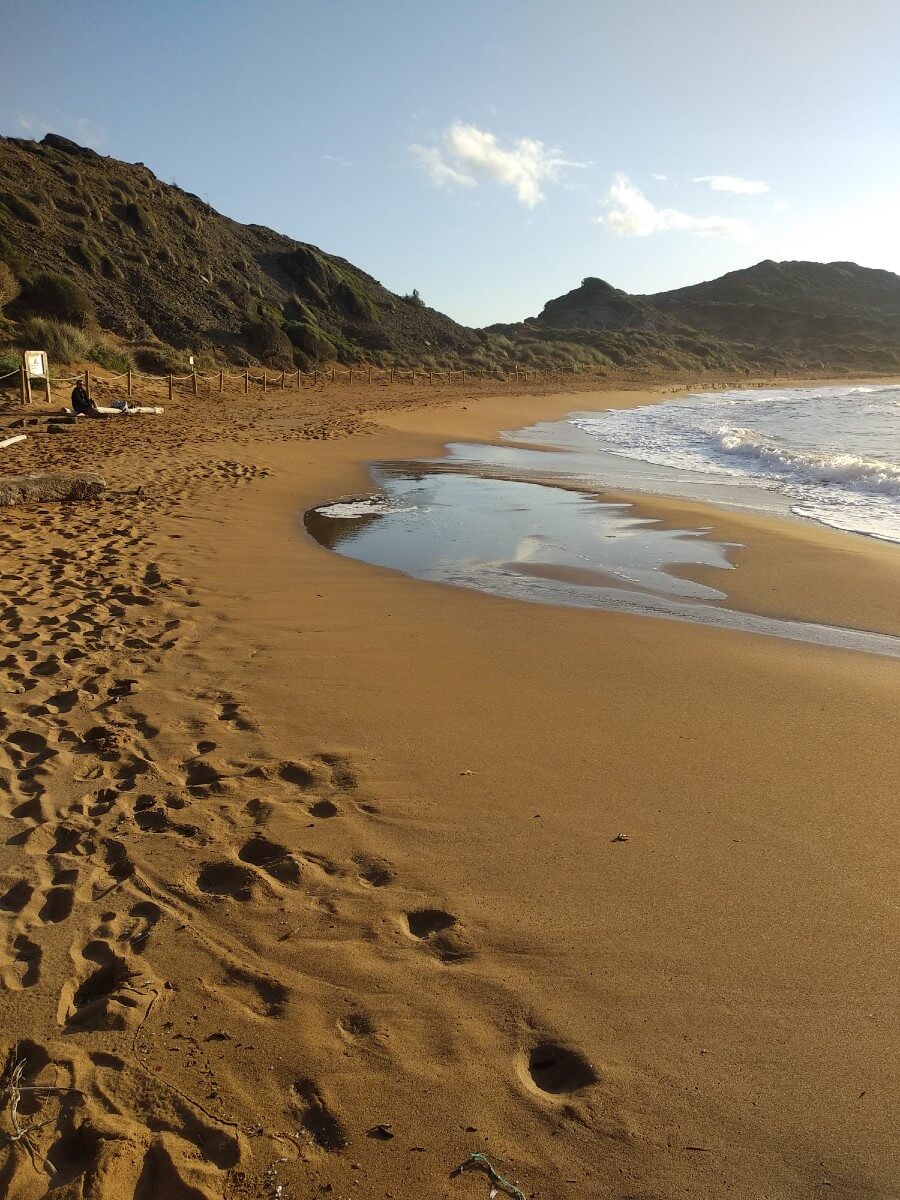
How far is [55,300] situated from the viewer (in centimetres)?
2883

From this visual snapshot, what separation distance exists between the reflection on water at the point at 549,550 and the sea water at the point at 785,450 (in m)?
2.88

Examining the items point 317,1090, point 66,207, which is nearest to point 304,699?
point 317,1090

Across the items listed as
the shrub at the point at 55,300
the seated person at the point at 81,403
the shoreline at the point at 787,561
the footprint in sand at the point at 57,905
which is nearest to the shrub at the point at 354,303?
the shrub at the point at 55,300

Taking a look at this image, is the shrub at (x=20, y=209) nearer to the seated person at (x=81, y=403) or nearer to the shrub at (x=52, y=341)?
the shrub at (x=52, y=341)

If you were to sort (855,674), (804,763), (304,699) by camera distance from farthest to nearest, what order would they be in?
(855,674)
(304,699)
(804,763)

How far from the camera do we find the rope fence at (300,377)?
21.9 meters

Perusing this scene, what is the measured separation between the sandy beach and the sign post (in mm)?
13333

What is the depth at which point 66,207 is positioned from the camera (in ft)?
126

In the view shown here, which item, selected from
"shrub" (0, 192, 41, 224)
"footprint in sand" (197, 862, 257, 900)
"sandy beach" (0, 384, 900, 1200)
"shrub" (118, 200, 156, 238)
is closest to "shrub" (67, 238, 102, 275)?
"shrub" (0, 192, 41, 224)

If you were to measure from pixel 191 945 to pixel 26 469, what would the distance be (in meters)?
11.1

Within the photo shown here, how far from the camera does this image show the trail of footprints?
2.09m

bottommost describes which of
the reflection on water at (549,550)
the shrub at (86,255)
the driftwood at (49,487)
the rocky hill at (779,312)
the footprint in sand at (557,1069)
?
the footprint in sand at (557,1069)

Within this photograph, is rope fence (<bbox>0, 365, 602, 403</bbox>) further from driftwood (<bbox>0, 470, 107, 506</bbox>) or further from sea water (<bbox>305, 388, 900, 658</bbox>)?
sea water (<bbox>305, 388, 900, 658</bbox>)

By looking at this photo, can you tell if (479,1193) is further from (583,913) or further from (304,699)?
(304,699)
